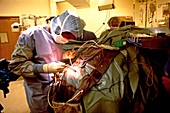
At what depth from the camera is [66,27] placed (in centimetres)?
172

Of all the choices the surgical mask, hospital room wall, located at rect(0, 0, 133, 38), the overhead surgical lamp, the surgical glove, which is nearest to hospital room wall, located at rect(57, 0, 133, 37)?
hospital room wall, located at rect(0, 0, 133, 38)

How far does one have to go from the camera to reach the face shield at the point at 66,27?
1.72m

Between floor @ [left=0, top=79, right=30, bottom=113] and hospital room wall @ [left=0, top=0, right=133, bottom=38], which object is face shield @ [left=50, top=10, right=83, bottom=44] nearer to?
floor @ [left=0, top=79, right=30, bottom=113]

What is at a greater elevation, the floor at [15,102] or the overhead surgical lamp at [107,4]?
the overhead surgical lamp at [107,4]

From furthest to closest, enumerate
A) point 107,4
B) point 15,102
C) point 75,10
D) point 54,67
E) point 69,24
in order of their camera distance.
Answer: point 75,10
point 107,4
point 15,102
point 69,24
point 54,67

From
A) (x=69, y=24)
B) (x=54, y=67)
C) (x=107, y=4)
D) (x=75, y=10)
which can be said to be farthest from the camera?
(x=75, y=10)

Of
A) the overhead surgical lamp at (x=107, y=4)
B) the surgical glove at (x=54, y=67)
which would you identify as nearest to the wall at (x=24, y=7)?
the overhead surgical lamp at (x=107, y=4)

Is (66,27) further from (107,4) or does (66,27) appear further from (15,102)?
(107,4)

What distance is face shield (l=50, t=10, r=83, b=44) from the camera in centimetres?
172

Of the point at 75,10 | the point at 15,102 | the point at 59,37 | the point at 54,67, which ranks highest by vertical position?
the point at 75,10

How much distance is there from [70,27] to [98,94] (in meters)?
0.72

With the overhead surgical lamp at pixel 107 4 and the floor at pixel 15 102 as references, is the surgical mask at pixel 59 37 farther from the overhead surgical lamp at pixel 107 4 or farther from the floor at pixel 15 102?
the overhead surgical lamp at pixel 107 4

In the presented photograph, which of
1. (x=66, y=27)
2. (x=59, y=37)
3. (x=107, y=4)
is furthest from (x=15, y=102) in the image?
(x=107, y=4)

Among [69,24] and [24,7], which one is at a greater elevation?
[24,7]
